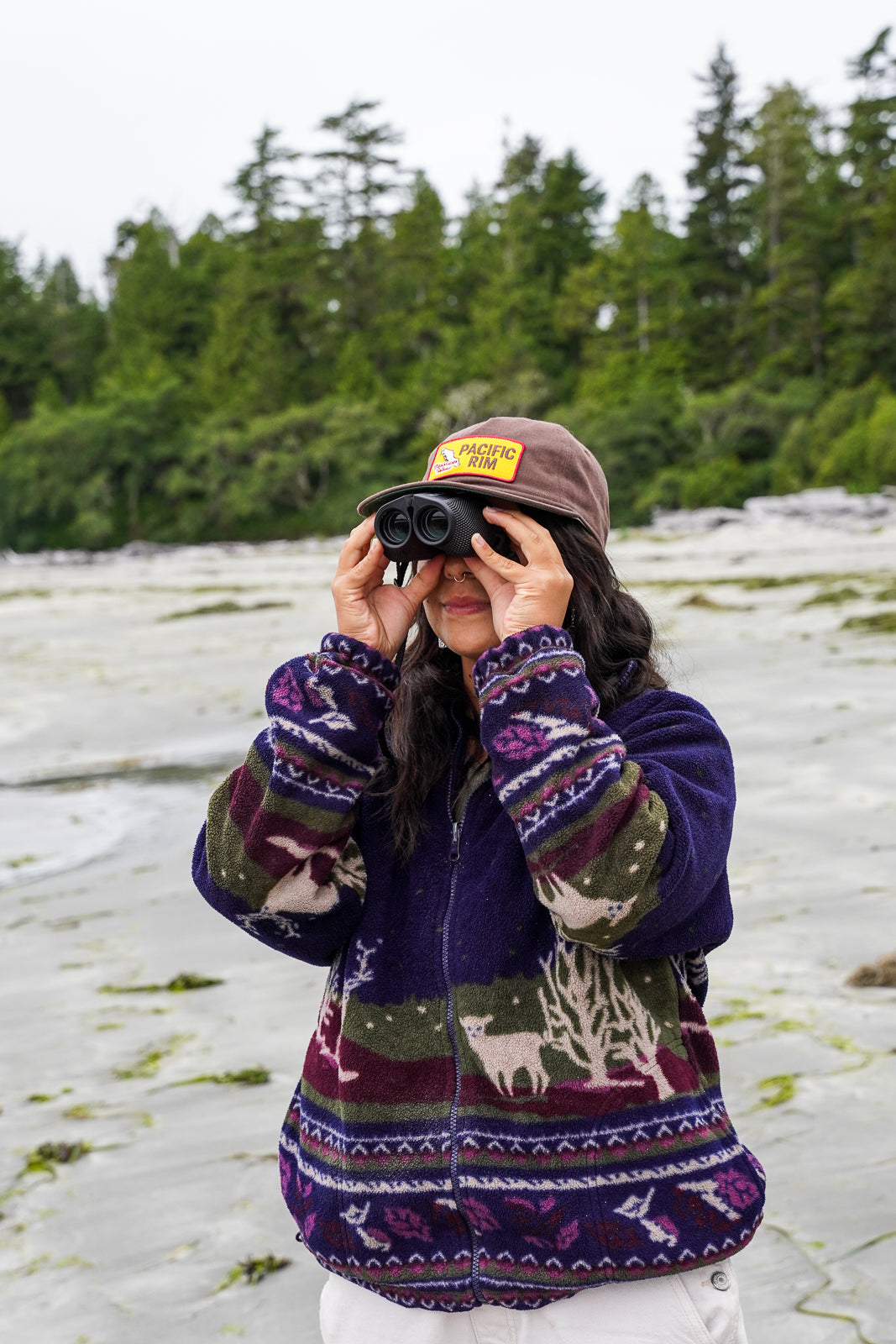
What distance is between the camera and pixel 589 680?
1.56m

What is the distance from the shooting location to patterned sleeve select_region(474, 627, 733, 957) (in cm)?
132

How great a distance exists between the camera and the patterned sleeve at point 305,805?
1467mm

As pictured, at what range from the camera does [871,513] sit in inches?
935

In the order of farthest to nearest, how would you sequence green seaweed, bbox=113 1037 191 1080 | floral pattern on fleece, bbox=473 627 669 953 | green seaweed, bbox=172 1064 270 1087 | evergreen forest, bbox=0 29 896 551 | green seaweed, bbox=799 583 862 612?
evergreen forest, bbox=0 29 896 551
green seaweed, bbox=799 583 862 612
green seaweed, bbox=113 1037 191 1080
green seaweed, bbox=172 1064 270 1087
floral pattern on fleece, bbox=473 627 669 953

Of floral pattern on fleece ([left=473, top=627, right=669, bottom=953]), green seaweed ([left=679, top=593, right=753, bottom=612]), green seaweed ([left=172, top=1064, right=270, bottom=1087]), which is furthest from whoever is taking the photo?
green seaweed ([left=679, top=593, right=753, bottom=612])

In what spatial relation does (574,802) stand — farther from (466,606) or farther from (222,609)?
(222,609)

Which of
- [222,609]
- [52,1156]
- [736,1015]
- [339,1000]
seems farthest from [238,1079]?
[222,609]

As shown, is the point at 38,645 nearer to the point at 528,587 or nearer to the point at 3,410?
the point at 528,587

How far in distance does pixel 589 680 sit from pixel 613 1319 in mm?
703

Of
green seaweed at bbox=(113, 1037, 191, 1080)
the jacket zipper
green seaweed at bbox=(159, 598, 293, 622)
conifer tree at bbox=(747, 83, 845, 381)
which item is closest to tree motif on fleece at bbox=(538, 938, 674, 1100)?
the jacket zipper

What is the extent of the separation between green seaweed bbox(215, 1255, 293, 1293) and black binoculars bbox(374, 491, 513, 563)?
1534 mm

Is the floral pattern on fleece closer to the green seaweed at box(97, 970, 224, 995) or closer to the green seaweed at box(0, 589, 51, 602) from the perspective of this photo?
the green seaweed at box(97, 970, 224, 995)

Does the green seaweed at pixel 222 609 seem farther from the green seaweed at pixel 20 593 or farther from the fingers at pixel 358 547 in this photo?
the fingers at pixel 358 547

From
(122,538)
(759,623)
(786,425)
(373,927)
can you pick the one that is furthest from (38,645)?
(122,538)
